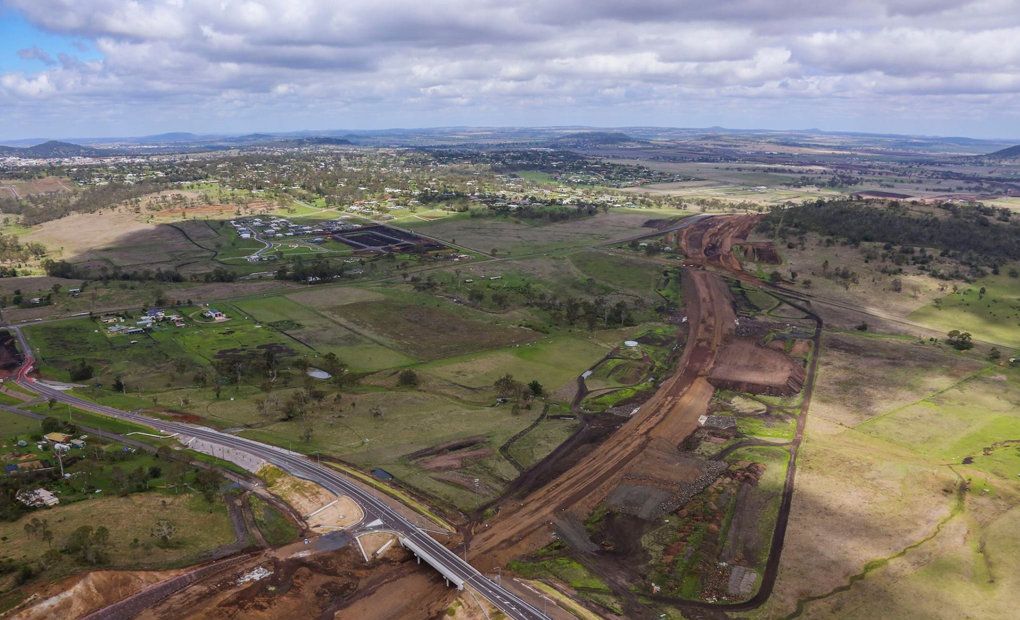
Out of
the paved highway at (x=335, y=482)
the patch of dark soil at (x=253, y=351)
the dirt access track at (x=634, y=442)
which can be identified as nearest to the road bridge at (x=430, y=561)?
the paved highway at (x=335, y=482)

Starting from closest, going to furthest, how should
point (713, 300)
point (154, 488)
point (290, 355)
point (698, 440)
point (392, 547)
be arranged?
point (392, 547) → point (154, 488) → point (698, 440) → point (290, 355) → point (713, 300)

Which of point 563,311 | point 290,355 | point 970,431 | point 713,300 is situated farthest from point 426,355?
point 970,431

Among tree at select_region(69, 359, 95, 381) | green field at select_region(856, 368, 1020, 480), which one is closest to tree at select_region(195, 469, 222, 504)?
tree at select_region(69, 359, 95, 381)

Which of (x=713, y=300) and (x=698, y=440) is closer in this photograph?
(x=698, y=440)

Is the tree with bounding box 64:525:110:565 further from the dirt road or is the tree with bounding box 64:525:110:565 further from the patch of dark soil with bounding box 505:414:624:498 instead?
the patch of dark soil with bounding box 505:414:624:498

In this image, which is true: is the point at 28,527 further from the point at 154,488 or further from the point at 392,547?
the point at 392,547
